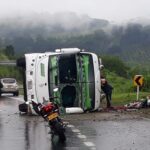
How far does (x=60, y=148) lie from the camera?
14.7 meters

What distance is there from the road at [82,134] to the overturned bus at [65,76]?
1.59 metres

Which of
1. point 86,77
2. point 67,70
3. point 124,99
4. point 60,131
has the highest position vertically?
point 67,70

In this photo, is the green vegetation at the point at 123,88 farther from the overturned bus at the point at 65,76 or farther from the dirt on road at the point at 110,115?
the overturned bus at the point at 65,76

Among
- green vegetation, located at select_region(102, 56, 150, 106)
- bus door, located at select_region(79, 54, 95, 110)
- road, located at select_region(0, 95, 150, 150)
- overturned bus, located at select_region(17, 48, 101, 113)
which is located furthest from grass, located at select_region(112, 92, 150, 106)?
road, located at select_region(0, 95, 150, 150)

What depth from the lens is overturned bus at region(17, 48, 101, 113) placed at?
25.0m

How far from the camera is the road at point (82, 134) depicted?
14969mm

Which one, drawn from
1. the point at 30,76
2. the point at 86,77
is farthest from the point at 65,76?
the point at 30,76

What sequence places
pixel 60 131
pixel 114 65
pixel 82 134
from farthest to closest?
pixel 114 65 < pixel 82 134 < pixel 60 131

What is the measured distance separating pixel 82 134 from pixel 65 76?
808cm

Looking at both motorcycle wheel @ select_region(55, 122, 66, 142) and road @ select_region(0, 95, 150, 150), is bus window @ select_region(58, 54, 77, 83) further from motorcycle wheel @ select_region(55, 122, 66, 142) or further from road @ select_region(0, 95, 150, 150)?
motorcycle wheel @ select_region(55, 122, 66, 142)

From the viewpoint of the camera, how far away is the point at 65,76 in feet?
83.6

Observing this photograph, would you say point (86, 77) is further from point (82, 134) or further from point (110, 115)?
point (82, 134)

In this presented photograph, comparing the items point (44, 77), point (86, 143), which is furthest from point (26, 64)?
point (86, 143)

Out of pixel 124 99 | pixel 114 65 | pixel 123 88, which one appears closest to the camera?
pixel 124 99
